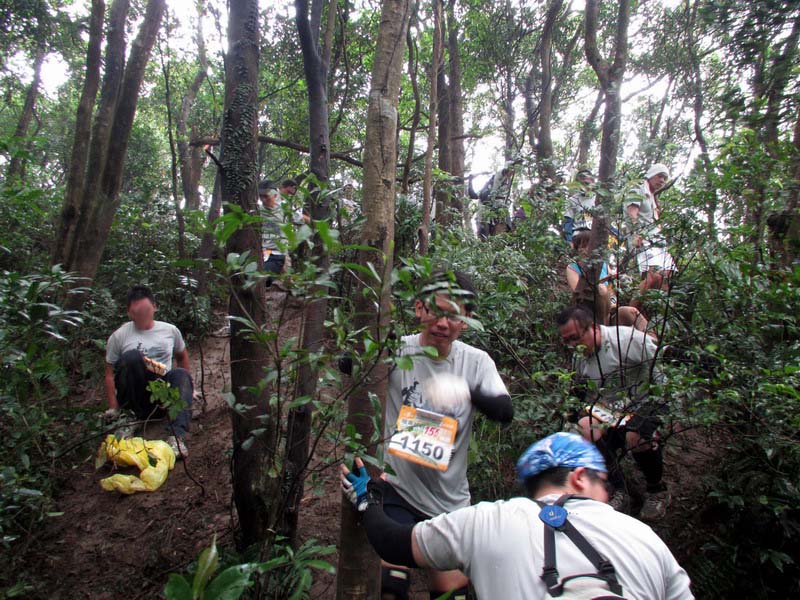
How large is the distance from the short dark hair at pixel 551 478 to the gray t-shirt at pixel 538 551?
0.08 m

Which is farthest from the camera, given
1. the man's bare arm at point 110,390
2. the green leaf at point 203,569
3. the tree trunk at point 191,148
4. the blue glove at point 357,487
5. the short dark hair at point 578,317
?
the tree trunk at point 191,148

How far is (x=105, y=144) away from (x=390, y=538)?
6.43 meters

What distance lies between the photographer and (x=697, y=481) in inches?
161

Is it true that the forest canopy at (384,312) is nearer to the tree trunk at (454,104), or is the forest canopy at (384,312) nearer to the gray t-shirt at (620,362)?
the gray t-shirt at (620,362)

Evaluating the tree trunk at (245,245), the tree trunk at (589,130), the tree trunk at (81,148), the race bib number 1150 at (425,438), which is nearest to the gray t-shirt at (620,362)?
the race bib number 1150 at (425,438)

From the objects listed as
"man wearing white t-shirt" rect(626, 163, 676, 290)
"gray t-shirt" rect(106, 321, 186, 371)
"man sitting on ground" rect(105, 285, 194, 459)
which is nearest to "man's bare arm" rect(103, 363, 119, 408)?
"man sitting on ground" rect(105, 285, 194, 459)

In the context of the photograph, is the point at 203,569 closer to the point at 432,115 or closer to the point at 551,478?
the point at 551,478

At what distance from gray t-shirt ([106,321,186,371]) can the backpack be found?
13.8 ft

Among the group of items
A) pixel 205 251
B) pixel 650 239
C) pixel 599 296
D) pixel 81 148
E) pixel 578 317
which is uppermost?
pixel 81 148

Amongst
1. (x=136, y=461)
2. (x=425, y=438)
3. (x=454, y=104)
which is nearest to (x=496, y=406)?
(x=425, y=438)

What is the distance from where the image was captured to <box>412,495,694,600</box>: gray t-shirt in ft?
4.79

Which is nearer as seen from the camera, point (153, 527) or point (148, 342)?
point (153, 527)

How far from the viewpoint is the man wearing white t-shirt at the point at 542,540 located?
4.80 feet

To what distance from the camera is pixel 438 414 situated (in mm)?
2629
